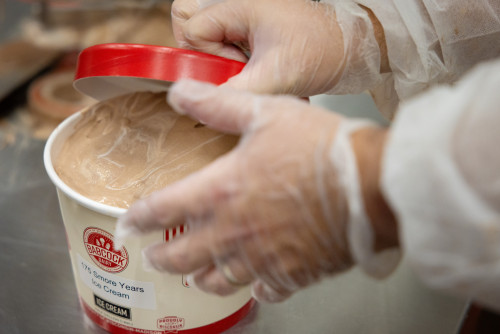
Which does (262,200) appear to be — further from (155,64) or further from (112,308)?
(112,308)

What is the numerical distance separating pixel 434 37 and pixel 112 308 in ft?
2.13

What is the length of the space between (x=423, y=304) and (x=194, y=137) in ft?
1.73

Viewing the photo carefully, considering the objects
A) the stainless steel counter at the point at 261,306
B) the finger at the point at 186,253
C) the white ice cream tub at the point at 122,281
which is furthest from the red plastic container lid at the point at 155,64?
the stainless steel counter at the point at 261,306

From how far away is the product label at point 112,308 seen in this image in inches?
26.2

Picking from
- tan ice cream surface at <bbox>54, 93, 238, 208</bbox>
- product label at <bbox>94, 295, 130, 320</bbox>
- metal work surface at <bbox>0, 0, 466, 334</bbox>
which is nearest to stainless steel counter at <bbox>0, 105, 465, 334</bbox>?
metal work surface at <bbox>0, 0, 466, 334</bbox>

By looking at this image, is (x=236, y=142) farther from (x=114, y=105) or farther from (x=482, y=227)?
(x=482, y=227)

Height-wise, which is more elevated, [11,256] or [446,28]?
[446,28]

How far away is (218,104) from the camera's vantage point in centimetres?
47

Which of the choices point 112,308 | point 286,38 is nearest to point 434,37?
point 286,38

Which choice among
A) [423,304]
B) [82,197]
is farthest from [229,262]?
[423,304]

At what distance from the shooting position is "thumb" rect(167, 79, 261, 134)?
464mm

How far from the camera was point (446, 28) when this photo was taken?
0.75m

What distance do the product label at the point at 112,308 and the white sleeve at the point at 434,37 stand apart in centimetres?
56

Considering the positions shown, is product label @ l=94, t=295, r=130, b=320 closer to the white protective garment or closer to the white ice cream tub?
the white ice cream tub
